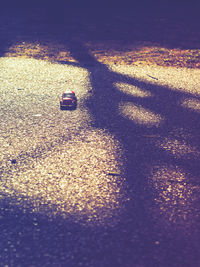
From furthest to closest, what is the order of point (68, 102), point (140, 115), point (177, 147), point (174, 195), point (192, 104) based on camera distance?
point (192, 104) < point (68, 102) < point (140, 115) < point (177, 147) < point (174, 195)

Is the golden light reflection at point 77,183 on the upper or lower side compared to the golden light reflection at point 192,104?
lower

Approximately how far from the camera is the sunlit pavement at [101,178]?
1.67 metres

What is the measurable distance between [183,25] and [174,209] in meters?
8.22

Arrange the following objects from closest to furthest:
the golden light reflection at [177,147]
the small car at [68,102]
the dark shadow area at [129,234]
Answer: the dark shadow area at [129,234] → the golden light reflection at [177,147] → the small car at [68,102]

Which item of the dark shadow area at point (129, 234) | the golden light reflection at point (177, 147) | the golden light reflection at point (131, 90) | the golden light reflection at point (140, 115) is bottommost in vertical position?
the dark shadow area at point (129, 234)

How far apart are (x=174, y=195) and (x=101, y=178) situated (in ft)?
1.64

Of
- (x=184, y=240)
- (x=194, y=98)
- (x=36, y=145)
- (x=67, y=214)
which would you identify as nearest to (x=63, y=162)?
(x=36, y=145)

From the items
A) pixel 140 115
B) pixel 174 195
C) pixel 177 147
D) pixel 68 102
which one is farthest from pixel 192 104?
pixel 174 195

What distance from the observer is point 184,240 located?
1.72m

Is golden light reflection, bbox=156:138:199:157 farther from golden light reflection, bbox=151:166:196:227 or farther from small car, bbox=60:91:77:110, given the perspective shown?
small car, bbox=60:91:77:110

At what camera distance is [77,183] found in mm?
2188

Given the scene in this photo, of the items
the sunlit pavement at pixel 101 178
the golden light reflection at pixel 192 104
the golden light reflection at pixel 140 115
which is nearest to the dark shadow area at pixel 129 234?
the sunlit pavement at pixel 101 178

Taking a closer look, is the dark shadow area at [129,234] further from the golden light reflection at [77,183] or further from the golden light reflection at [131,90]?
the golden light reflection at [131,90]

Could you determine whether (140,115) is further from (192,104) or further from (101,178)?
(101,178)
